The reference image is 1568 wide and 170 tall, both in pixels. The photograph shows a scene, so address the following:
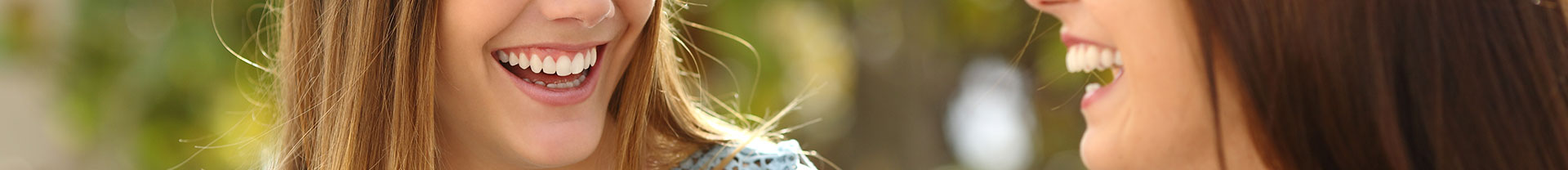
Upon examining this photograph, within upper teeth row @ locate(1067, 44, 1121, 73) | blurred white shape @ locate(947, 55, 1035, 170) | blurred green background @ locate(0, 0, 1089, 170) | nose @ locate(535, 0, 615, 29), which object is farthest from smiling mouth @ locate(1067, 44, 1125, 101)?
blurred white shape @ locate(947, 55, 1035, 170)

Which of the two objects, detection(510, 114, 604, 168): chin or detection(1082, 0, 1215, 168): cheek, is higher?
detection(1082, 0, 1215, 168): cheek

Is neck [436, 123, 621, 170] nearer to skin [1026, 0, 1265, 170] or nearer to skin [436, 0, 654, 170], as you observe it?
skin [436, 0, 654, 170]

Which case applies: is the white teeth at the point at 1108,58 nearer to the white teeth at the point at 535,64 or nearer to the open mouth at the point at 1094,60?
the open mouth at the point at 1094,60

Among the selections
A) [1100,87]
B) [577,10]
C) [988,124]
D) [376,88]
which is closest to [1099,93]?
[1100,87]

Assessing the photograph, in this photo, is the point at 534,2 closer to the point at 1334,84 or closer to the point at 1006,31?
the point at 1334,84

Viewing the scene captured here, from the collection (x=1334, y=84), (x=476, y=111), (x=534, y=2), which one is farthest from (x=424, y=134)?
(x=1334, y=84)

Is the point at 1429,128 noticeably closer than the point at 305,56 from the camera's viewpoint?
Yes
